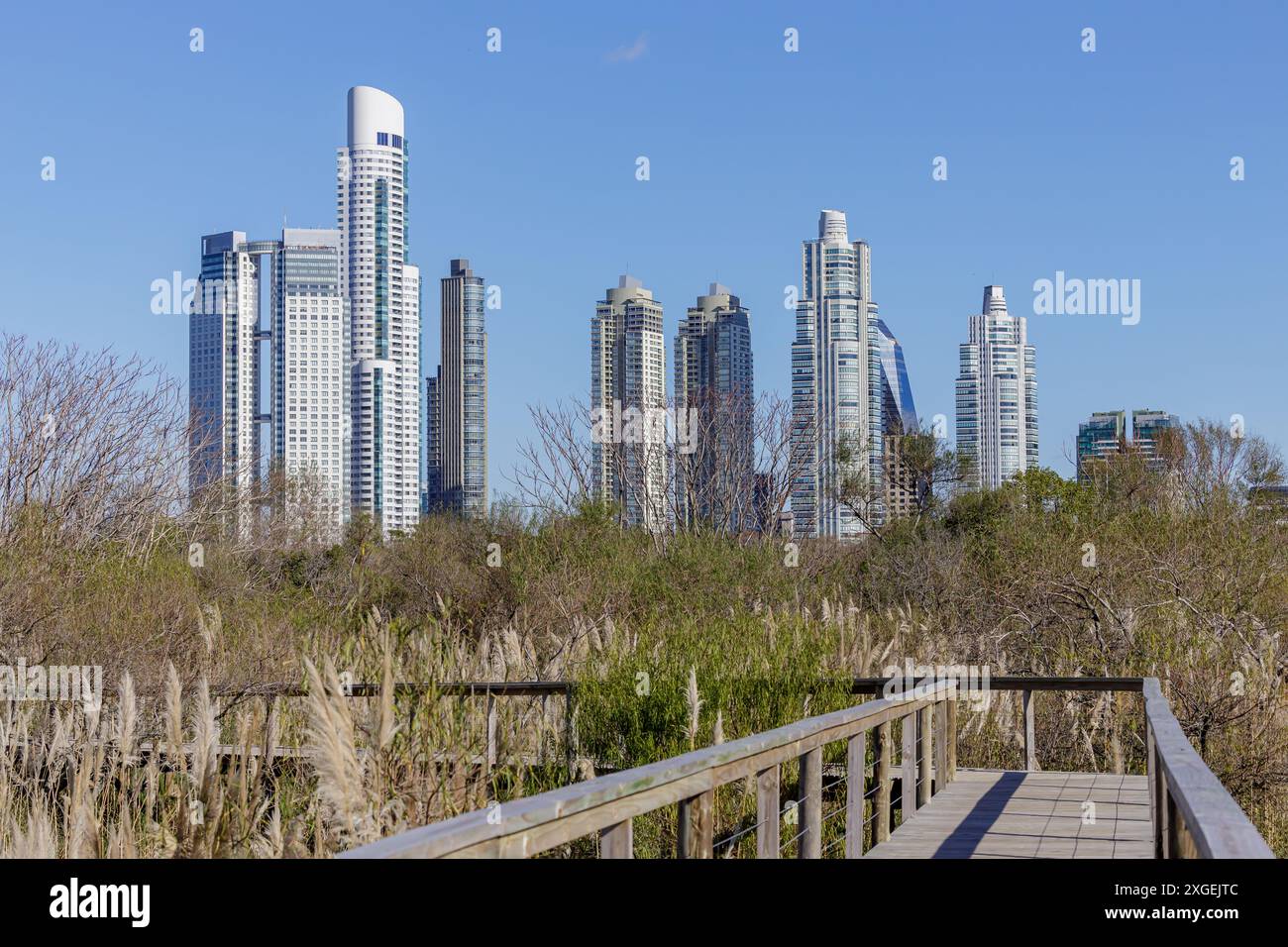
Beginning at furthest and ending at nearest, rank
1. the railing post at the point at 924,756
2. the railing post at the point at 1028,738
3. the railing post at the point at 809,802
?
the railing post at the point at 1028,738 → the railing post at the point at 924,756 → the railing post at the point at 809,802

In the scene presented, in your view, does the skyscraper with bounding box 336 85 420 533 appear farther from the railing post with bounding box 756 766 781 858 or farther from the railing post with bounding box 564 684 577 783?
the railing post with bounding box 756 766 781 858

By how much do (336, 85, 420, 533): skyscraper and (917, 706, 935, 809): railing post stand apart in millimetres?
167374

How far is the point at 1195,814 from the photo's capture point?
3.28 metres

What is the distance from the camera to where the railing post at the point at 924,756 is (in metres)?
9.68

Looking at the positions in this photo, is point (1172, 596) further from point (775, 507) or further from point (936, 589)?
point (775, 507)

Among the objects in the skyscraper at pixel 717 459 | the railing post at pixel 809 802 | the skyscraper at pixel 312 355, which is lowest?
the railing post at pixel 809 802

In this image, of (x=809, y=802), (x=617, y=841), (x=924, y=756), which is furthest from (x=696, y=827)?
(x=924, y=756)

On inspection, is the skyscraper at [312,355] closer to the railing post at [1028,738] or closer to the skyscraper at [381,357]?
the skyscraper at [381,357]

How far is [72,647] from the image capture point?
11625 mm

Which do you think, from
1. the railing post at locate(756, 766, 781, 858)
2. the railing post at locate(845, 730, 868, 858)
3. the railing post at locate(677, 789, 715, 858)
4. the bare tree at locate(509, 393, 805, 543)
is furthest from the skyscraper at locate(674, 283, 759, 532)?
the railing post at locate(677, 789, 715, 858)

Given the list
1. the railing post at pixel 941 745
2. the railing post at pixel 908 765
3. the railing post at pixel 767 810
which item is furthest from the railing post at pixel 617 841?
the railing post at pixel 941 745

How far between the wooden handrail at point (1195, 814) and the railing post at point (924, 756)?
3.87 m

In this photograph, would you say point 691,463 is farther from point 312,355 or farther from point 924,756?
point 312,355
